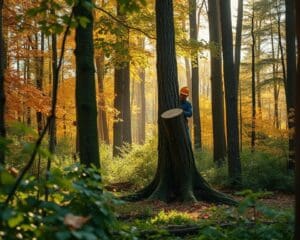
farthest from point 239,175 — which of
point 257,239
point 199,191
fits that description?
point 257,239

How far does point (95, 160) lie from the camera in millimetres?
5242

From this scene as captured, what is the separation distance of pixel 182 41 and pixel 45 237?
32.4 feet

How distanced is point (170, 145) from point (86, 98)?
4.07 metres

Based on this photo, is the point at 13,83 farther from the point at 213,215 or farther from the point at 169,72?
the point at 213,215

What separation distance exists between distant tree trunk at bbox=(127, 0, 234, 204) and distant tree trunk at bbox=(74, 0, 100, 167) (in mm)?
3577

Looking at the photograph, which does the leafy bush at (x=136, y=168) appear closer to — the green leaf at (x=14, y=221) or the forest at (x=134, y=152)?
the forest at (x=134, y=152)

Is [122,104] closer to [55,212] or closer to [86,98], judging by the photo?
[86,98]

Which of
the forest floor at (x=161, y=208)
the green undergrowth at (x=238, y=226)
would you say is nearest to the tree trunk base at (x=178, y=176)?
the forest floor at (x=161, y=208)

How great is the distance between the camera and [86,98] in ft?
16.8

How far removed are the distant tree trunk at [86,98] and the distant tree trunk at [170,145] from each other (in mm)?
3577

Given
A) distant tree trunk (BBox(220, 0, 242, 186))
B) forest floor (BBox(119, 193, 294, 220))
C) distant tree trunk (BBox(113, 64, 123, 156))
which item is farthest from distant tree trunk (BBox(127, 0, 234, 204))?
distant tree trunk (BBox(113, 64, 123, 156))

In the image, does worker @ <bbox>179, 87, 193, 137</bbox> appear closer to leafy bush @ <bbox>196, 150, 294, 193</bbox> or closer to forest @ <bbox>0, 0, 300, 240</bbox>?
forest @ <bbox>0, 0, 300, 240</bbox>

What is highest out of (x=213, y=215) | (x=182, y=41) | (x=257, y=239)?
(x=182, y=41)

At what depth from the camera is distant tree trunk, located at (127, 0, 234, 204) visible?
8719 mm
